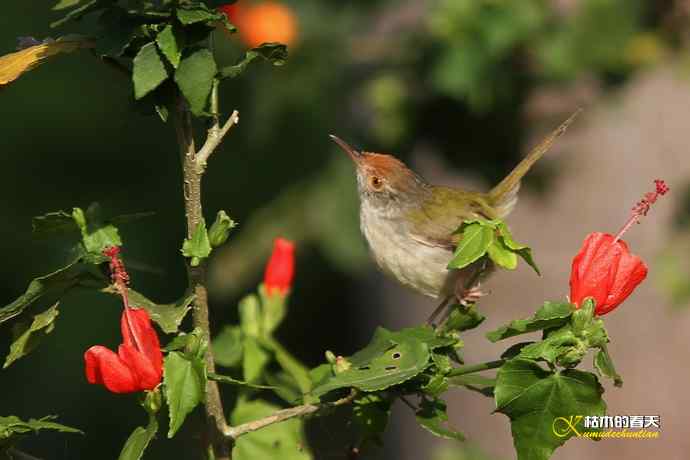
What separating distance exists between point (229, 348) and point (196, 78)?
0.74m

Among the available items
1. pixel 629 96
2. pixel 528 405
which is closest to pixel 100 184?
pixel 629 96

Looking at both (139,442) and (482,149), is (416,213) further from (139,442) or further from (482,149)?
(139,442)

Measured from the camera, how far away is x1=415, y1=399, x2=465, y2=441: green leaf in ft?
5.93

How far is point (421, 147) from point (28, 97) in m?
4.09

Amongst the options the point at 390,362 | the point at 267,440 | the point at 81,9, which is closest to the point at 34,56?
the point at 81,9

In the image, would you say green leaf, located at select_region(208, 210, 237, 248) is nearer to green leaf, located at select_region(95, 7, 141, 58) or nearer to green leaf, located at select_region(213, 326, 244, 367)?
green leaf, located at select_region(95, 7, 141, 58)

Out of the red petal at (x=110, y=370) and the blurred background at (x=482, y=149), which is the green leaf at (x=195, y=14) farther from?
the blurred background at (x=482, y=149)

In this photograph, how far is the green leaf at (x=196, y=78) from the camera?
5.32 ft

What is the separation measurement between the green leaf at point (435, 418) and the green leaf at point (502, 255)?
0.84 ft

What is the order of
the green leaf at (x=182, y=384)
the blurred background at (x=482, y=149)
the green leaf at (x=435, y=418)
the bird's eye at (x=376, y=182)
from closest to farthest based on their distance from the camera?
the green leaf at (x=182, y=384)
the green leaf at (x=435, y=418)
the bird's eye at (x=376, y=182)
the blurred background at (x=482, y=149)

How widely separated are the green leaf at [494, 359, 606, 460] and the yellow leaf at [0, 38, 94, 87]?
79 centimetres

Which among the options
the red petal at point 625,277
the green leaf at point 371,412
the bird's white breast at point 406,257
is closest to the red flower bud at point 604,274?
the red petal at point 625,277

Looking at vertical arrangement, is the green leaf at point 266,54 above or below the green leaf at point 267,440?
above

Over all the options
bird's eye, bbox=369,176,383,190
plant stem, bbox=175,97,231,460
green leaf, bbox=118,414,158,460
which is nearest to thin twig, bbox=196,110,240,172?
plant stem, bbox=175,97,231,460
